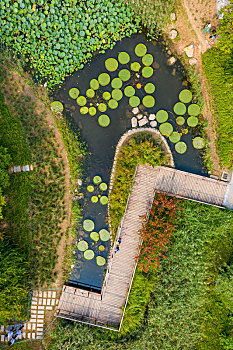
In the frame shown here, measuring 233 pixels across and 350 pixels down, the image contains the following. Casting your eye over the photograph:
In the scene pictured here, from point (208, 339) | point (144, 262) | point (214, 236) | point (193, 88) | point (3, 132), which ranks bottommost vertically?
point (208, 339)

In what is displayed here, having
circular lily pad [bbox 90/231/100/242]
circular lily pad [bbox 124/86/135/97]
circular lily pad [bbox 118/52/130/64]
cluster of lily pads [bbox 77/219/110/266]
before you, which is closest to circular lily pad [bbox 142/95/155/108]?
circular lily pad [bbox 124/86/135/97]

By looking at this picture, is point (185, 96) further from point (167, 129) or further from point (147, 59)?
point (147, 59)

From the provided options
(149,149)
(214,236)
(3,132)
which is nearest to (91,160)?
(149,149)

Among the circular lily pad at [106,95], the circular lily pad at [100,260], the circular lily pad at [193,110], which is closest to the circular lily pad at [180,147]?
the circular lily pad at [193,110]

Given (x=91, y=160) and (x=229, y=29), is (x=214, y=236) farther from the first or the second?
(x=229, y=29)

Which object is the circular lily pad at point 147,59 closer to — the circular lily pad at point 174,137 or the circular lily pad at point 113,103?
the circular lily pad at point 113,103

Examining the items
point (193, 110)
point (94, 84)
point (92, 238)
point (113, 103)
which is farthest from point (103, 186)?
point (193, 110)
